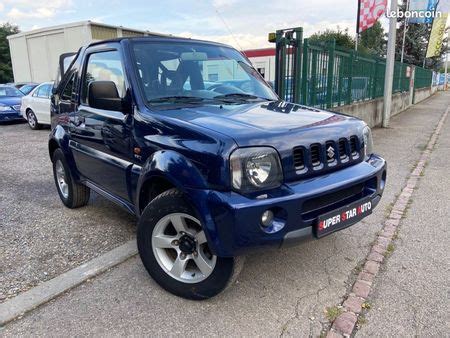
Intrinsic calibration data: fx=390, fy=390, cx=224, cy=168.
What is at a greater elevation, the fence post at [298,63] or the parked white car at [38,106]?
the fence post at [298,63]

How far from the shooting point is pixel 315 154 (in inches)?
109

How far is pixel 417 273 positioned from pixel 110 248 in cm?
278

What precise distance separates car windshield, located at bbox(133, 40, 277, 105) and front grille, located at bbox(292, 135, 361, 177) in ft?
3.39

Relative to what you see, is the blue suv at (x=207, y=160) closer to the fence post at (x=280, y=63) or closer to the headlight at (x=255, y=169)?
the headlight at (x=255, y=169)

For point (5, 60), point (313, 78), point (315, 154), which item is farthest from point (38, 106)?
point (5, 60)

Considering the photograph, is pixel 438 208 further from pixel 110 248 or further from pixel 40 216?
pixel 40 216

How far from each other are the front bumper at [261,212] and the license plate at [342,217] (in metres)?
0.04

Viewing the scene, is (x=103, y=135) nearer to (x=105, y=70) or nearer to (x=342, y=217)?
(x=105, y=70)

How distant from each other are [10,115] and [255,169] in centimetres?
1383

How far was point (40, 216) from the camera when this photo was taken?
4656 mm

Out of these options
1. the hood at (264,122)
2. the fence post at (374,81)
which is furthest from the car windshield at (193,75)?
the fence post at (374,81)

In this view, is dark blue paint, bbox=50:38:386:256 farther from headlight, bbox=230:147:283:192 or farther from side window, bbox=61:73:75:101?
side window, bbox=61:73:75:101

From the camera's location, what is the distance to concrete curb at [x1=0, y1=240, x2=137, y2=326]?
280 centimetres

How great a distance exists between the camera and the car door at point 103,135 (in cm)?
337
